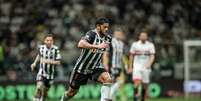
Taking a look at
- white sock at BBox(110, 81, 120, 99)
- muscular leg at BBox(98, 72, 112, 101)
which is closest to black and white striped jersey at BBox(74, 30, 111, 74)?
muscular leg at BBox(98, 72, 112, 101)

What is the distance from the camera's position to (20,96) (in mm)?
28781

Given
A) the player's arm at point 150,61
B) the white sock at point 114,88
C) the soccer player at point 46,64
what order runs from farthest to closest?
the white sock at point 114,88
the player's arm at point 150,61
the soccer player at point 46,64

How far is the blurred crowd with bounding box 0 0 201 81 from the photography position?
29.8 meters

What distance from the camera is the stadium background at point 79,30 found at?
2917 cm

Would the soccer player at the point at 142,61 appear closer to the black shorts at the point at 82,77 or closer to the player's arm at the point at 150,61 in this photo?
the player's arm at the point at 150,61

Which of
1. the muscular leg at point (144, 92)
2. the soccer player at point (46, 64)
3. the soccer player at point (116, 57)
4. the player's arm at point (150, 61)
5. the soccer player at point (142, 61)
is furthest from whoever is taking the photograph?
the soccer player at point (116, 57)

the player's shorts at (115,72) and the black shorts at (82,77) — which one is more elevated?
the player's shorts at (115,72)

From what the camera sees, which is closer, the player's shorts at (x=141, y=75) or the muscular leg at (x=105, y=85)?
the muscular leg at (x=105, y=85)

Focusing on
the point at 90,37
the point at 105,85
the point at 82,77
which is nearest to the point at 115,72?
the point at 82,77

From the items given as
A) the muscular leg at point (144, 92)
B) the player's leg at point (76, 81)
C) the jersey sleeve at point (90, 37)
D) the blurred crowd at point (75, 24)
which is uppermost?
the blurred crowd at point (75, 24)

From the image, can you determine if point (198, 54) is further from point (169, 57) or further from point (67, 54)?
point (67, 54)

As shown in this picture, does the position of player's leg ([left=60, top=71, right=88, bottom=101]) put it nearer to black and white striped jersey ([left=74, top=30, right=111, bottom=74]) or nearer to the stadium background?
black and white striped jersey ([left=74, top=30, right=111, bottom=74])

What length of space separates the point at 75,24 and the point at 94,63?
1416cm

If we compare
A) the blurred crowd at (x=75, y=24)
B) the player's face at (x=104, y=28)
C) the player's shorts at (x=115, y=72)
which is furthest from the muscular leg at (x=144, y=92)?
the blurred crowd at (x=75, y=24)
